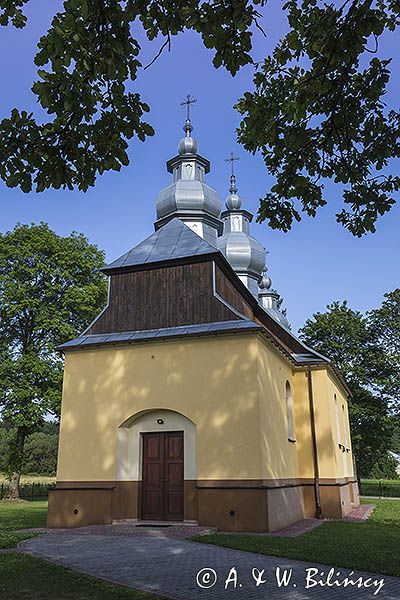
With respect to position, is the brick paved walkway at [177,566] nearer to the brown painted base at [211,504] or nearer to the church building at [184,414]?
the brown painted base at [211,504]

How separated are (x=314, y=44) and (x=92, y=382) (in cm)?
1146

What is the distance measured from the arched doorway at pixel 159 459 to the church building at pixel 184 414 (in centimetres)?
3

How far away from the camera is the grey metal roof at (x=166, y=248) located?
50.0 ft

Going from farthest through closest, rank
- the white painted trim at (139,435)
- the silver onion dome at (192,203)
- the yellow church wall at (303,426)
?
1. the silver onion dome at (192,203)
2. the yellow church wall at (303,426)
3. the white painted trim at (139,435)

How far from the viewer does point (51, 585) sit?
6840 mm

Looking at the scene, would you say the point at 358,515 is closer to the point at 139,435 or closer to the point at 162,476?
the point at 162,476

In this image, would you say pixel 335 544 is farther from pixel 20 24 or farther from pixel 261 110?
pixel 20 24

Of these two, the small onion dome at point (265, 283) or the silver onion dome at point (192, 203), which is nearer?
the silver onion dome at point (192, 203)

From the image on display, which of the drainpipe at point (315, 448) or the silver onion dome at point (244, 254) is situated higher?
the silver onion dome at point (244, 254)

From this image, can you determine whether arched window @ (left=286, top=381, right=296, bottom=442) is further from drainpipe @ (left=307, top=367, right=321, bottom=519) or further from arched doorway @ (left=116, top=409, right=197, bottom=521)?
arched doorway @ (left=116, top=409, right=197, bottom=521)

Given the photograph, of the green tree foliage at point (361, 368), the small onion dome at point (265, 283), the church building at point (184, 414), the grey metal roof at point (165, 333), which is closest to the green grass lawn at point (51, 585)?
the church building at point (184, 414)

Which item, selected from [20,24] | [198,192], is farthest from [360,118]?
[198,192]

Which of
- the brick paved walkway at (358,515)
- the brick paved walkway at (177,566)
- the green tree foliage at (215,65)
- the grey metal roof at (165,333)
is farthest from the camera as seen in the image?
the brick paved walkway at (358,515)

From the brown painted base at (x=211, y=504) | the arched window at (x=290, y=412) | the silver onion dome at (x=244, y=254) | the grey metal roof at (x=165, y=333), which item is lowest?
the brown painted base at (x=211, y=504)
